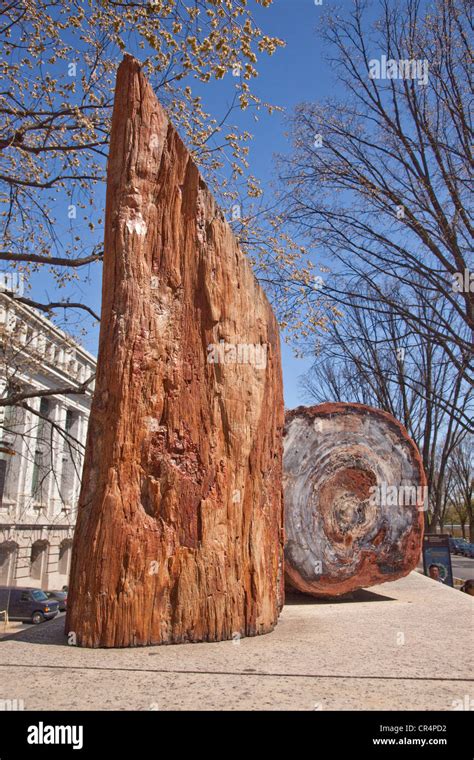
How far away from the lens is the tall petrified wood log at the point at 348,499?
529 cm

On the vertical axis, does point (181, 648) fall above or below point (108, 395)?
below

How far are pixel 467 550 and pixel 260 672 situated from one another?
42.5 meters

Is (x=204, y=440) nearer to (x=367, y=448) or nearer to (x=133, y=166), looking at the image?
(x=133, y=166)

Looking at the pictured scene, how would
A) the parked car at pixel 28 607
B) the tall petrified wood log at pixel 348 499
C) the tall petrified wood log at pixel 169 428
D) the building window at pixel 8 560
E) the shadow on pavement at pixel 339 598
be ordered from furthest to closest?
the building window at pixel 8 560
the parked car at pixel 28 607
the shadow on pavement at pixel 339 598
the tall petrified wood log at pixel 348 499
the tall petrified wood log at pixel 169 428

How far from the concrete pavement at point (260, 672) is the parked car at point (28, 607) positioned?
15.3m

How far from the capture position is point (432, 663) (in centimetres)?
262

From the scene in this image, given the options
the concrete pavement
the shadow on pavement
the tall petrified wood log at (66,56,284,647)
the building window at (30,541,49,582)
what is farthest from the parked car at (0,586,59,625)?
the tall petrified wood log at (66,56,284,647)

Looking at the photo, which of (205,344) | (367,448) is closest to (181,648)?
(205,344)

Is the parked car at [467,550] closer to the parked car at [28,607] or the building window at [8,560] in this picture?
the building window at [8,560]

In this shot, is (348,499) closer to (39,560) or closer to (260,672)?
(260,672)

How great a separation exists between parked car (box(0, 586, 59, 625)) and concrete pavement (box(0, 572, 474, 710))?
50.1 feet

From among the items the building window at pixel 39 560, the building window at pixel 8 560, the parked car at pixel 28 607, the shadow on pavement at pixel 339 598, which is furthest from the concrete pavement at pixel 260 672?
the building window at pixel 39 560

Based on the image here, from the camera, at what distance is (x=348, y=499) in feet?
18.1
